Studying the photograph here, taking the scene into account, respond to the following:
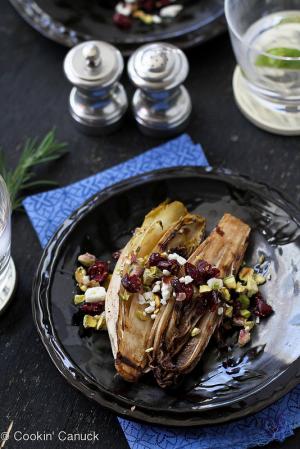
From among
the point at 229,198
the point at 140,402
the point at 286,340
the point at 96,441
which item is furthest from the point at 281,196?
the point at 96,441

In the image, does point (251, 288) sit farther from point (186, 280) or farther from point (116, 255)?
point (116, 255)

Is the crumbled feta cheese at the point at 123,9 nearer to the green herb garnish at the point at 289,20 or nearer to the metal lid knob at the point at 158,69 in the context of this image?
the metal lid knob at the point at 158,69

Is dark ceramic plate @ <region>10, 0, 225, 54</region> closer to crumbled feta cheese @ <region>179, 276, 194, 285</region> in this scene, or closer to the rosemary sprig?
the rosemary sprig

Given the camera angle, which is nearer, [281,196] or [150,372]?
[150,372]

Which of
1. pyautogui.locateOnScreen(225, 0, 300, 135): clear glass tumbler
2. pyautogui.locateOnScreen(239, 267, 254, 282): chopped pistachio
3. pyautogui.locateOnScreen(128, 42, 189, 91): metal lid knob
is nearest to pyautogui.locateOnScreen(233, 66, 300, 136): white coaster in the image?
pyautogui.locateOnScreen(225, 0, 300, 135): clear glass tumbler

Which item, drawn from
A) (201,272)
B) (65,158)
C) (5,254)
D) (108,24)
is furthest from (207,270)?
(108,24)

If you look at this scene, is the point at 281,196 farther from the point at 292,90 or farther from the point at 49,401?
the point at 49,401
